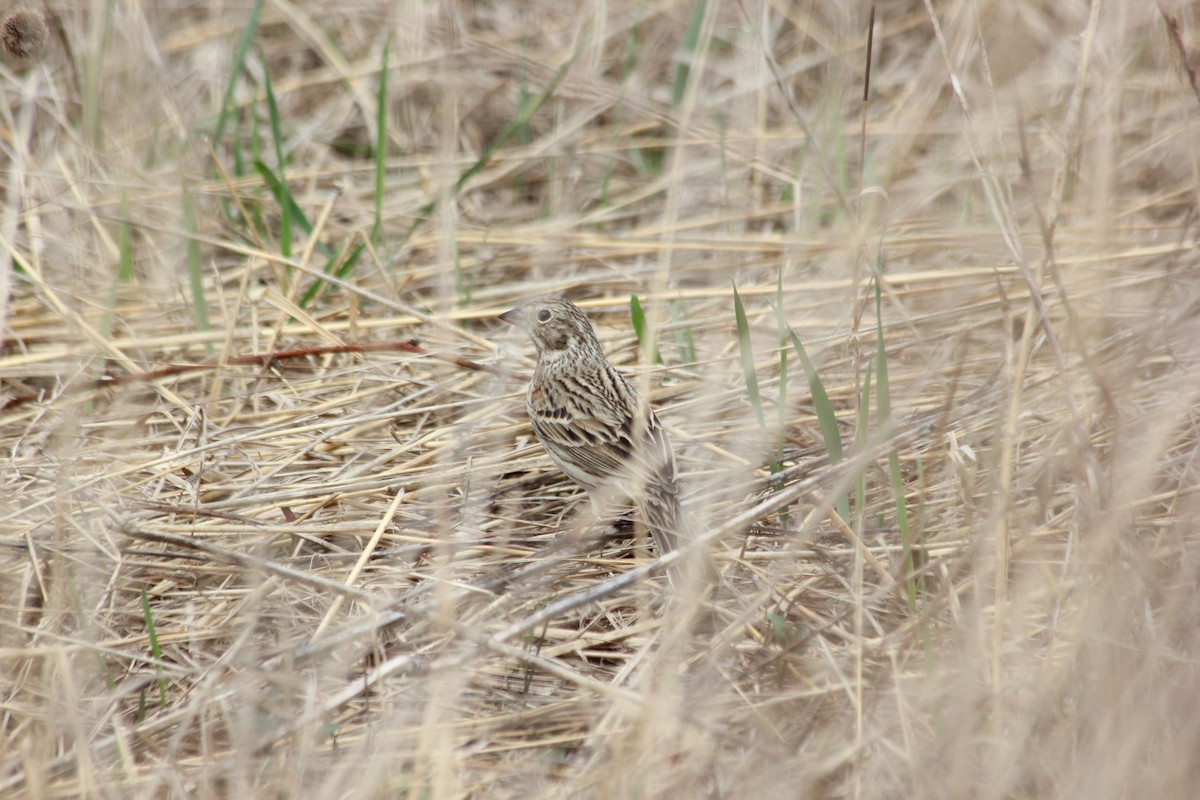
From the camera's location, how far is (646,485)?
3969 millimetres

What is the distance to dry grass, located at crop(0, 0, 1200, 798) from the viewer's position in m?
3.08

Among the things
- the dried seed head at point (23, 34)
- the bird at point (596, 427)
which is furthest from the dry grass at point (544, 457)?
the dried seed head at point (23, 34)

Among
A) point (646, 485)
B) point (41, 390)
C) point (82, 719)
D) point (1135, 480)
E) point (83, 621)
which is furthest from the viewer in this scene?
point (41, 390)

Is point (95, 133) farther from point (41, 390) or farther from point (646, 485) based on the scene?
point (646, 485)

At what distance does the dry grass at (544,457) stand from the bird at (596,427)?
0.20 metres

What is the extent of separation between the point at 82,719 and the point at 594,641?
149 cm

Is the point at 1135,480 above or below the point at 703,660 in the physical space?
above

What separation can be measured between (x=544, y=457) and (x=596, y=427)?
62 cm

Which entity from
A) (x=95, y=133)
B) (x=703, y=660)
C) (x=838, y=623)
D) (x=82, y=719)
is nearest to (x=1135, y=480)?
(x=838, y=623)

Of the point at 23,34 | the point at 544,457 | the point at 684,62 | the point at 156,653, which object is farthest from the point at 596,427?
the point at 684,62

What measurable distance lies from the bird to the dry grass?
202 mm

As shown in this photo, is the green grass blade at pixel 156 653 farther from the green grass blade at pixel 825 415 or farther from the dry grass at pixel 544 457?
the green grass blade at pixel 825 415

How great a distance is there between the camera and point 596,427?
4367mm

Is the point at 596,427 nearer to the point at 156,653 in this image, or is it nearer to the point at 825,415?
the point at 825,415
